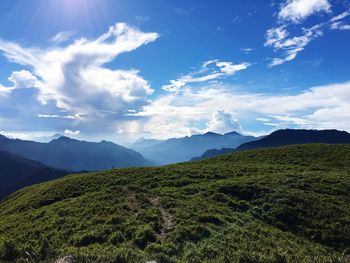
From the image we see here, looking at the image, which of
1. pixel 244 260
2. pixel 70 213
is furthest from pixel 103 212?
pixel 244 260

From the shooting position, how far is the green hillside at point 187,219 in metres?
17.6

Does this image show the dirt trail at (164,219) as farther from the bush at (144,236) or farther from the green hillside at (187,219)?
the bush at (144,236)

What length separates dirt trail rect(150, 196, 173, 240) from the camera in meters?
21.5

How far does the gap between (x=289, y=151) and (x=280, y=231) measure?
125 ft

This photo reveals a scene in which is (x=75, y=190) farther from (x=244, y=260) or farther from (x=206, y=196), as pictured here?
(x=244, y=260)

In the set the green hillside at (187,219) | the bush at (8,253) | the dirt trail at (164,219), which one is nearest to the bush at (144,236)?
the green hillside at (187,219)

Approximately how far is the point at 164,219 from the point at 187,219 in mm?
1830

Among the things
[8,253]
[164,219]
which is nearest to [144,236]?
[164,219]

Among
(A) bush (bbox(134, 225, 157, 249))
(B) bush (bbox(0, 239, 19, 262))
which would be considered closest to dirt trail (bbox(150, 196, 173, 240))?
(A) bush (bbox(134, 225, 157, 249))

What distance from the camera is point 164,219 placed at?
24.3 m

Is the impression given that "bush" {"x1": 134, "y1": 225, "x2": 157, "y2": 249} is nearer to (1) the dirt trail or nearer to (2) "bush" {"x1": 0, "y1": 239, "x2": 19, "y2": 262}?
(1) the dirt trail

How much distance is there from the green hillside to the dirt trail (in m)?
0.08

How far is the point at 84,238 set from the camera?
2036cm

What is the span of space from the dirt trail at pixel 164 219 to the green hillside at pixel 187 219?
8 centimetres
